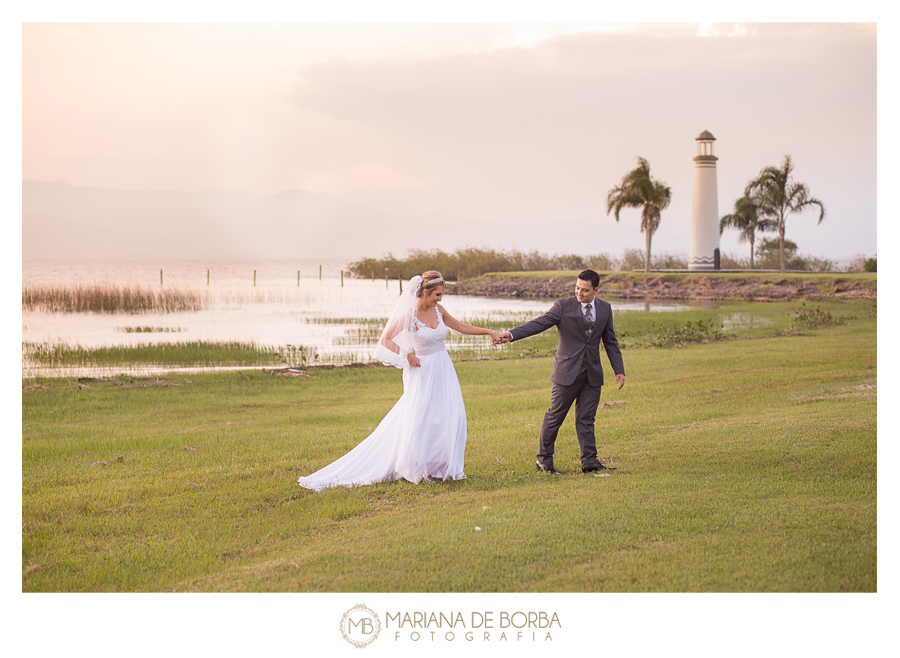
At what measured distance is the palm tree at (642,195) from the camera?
47.2 meters

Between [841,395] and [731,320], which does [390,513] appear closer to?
[841,395]

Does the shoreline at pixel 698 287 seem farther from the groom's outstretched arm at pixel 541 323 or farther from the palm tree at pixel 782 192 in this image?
the groom's outstretched arm at pixel 541 323

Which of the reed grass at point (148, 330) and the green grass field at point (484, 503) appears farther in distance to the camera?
the reed grass at point (148, 330)

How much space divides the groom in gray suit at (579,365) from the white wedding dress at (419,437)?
0.91 m

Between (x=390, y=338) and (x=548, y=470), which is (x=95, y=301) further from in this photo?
(x=548, y=470)

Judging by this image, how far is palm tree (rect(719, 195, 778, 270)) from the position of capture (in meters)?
45.2

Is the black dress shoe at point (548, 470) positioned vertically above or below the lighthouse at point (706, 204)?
below

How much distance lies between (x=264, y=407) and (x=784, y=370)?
33.0 ft

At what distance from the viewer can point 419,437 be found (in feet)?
22.7

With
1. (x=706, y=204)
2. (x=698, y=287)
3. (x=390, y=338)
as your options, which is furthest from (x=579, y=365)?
(x=706, y=204)

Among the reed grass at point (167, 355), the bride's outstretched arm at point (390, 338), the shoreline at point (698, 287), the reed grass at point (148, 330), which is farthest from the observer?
the shoreline at point (698, 287)
